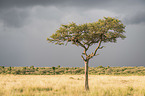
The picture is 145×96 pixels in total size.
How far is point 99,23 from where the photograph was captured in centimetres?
1894

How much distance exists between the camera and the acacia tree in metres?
18.4

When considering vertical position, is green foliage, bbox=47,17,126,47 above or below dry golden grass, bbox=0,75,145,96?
above

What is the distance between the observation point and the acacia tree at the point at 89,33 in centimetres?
1842

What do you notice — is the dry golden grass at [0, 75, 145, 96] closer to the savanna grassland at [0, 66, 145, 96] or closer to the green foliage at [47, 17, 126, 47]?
the savanna grassland at [0, 66, 145, 96]

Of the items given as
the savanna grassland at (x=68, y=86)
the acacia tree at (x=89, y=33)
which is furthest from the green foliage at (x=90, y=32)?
the savanna grassland at (x=68, y=86)

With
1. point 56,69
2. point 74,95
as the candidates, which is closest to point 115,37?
Result: point 74,95

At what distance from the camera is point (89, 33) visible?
1912 centimetres

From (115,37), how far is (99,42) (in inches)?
83.1

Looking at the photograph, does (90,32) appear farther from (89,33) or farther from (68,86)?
(68,86)

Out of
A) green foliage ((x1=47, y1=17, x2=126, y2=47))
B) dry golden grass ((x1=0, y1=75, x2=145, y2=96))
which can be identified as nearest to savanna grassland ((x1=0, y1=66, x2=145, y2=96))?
dry golden grass ((x1=0, y1=75, x2=145, y2=96))

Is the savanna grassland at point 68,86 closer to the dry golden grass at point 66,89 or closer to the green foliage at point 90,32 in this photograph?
the dry golden grass at point 66,89

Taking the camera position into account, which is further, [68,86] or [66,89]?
[68,86]

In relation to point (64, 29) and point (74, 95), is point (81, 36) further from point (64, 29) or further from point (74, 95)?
point (74, 95)

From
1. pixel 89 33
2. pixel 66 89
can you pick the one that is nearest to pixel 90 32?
pixel 89 33
